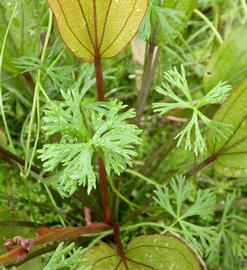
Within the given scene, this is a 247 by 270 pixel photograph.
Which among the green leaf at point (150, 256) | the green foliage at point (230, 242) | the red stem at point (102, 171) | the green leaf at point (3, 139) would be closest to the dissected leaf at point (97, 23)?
the red stem at point (102, 171)

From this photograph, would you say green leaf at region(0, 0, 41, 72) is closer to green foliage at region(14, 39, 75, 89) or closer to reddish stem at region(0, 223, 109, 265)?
green foliage at region(14, 39, 75, 89)

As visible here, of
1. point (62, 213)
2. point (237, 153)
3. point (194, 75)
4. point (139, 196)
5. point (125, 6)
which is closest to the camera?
point (125, 6)

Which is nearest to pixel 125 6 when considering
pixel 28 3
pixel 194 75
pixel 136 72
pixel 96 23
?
pixel 96 23

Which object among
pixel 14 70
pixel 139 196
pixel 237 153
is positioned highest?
pixel 14 70

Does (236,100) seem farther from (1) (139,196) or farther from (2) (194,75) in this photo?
(2) (194,75)

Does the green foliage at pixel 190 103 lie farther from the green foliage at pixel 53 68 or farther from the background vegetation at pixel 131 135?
the green foliage at pixel 53 68

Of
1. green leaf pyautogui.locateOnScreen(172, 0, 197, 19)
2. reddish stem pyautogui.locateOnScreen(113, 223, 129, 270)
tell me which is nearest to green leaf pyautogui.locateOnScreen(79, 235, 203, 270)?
reddish stem pyautogui.locateOnScreen(113, 223, 129, 270)

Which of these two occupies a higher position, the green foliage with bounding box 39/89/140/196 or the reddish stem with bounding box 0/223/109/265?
the green foliage with bounding box 39/89/140/196
